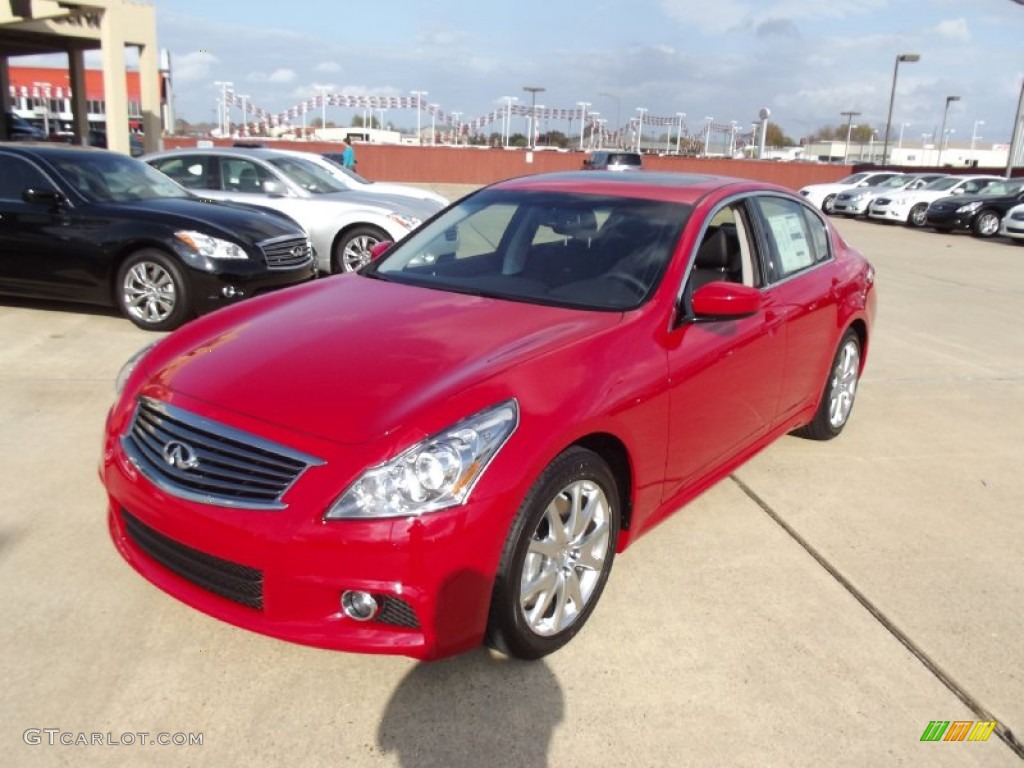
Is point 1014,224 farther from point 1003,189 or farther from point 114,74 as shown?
point 114,74

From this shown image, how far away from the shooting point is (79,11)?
21.4 m

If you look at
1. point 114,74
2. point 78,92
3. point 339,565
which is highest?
point 114,74

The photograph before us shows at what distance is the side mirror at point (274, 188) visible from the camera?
10312 millimetres

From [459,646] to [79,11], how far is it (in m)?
23.9

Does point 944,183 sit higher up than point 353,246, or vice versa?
point 944,183

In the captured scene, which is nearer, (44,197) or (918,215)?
(44,197)

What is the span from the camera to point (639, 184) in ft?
13.7

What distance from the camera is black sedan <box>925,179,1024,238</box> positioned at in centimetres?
2189

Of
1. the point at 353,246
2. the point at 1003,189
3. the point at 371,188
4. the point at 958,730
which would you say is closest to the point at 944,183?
the point at 1003,189

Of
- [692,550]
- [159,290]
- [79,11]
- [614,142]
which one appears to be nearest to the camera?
[692,550]

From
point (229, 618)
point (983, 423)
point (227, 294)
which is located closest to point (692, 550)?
point (229, 618)

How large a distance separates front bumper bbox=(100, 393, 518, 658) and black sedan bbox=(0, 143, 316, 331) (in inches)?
196

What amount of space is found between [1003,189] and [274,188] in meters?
20.8

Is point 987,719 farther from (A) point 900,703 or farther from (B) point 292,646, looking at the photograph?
(B) point 292,646
